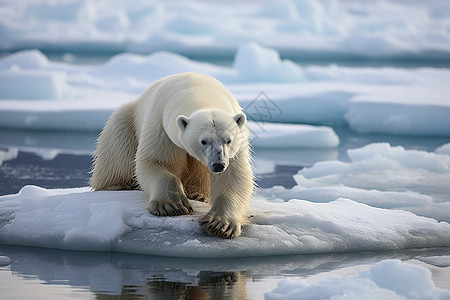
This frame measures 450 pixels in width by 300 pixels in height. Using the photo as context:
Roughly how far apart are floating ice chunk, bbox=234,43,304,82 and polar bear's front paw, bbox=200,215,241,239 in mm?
11673

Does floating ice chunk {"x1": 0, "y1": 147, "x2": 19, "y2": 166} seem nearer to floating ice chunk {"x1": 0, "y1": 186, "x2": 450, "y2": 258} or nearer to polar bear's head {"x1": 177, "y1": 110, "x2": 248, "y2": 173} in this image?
floating ice chunk {"x1": 0, "y1": 186, "x2": 450, "y2": 258}

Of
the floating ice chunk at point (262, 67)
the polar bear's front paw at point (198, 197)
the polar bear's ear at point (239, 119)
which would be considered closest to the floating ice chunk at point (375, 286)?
the polar bear's ear at point (239, 119)

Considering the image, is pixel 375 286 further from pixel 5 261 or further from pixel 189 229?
pixel 5 261

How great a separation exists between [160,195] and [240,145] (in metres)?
0.55

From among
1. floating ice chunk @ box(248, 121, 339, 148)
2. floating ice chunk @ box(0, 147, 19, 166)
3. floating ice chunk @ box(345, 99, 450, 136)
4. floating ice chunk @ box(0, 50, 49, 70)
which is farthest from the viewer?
floating ice chunk @ box(0, 50, 49, 70)

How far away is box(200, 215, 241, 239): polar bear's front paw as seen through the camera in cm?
411

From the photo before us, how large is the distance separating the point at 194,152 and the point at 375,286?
125 cm

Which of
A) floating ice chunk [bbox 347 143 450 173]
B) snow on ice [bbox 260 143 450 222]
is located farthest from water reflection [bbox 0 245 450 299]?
floating ice chunk [bbox 347 143 450 173]

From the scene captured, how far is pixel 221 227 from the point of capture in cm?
411

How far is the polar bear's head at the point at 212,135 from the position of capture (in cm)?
386

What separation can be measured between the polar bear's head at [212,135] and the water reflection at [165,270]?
0.55 metres

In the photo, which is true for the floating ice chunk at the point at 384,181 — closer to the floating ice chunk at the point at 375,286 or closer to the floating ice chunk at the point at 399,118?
the floating ice chunk at the point at 375,286

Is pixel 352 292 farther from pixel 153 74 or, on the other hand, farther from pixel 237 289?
pixel 153 74

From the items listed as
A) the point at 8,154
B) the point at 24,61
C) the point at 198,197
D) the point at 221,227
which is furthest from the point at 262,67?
the point at 221,227
